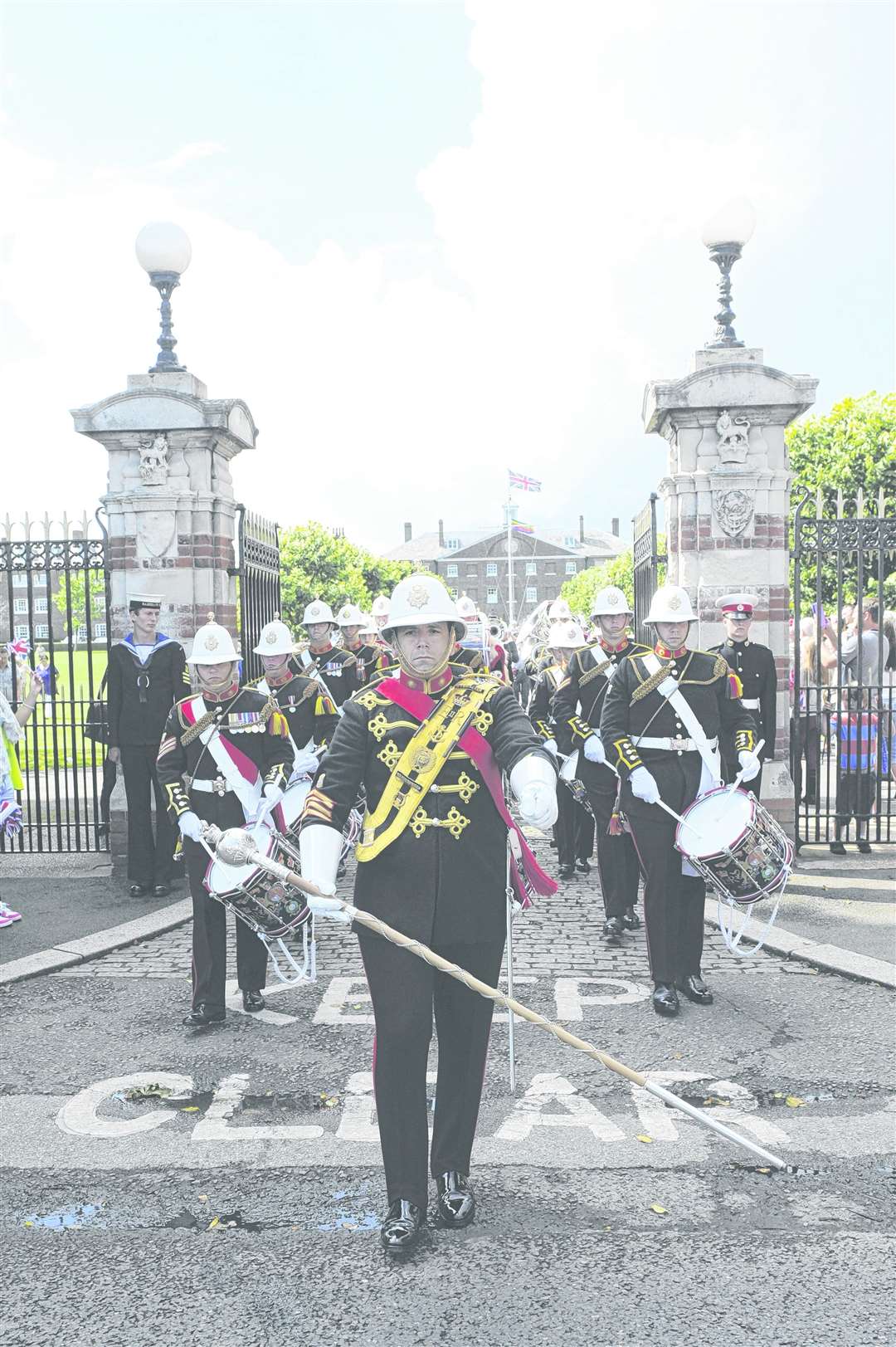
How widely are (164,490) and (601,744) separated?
4.35 m

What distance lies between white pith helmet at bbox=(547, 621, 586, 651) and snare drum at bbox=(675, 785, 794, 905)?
135 inches

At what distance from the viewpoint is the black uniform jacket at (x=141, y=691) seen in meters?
8.74

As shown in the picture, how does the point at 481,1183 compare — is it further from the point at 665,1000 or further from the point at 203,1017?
the point at 203,1017

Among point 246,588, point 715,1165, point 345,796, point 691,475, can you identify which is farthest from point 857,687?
point 345,796

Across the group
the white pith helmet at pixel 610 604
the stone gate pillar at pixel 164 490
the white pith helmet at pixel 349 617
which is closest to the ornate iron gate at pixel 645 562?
the white pith helmet at pixel 610 604

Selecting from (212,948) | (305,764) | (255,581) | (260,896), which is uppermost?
(255,581)

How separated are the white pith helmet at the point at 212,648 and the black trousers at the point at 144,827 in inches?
115

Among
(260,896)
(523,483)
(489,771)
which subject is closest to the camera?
(489,771)

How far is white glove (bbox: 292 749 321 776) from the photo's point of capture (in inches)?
278

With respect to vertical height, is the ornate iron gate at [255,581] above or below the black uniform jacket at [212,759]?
above

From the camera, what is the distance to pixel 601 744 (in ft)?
22.9

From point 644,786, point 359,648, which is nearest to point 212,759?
point 644,786

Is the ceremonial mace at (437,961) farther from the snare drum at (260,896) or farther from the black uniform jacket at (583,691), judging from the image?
the black uniform jacket at (583,691)

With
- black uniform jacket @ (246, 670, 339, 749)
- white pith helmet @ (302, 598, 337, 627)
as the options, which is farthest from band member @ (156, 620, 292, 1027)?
white pith helmet @ (302, 598, 337, 627)
